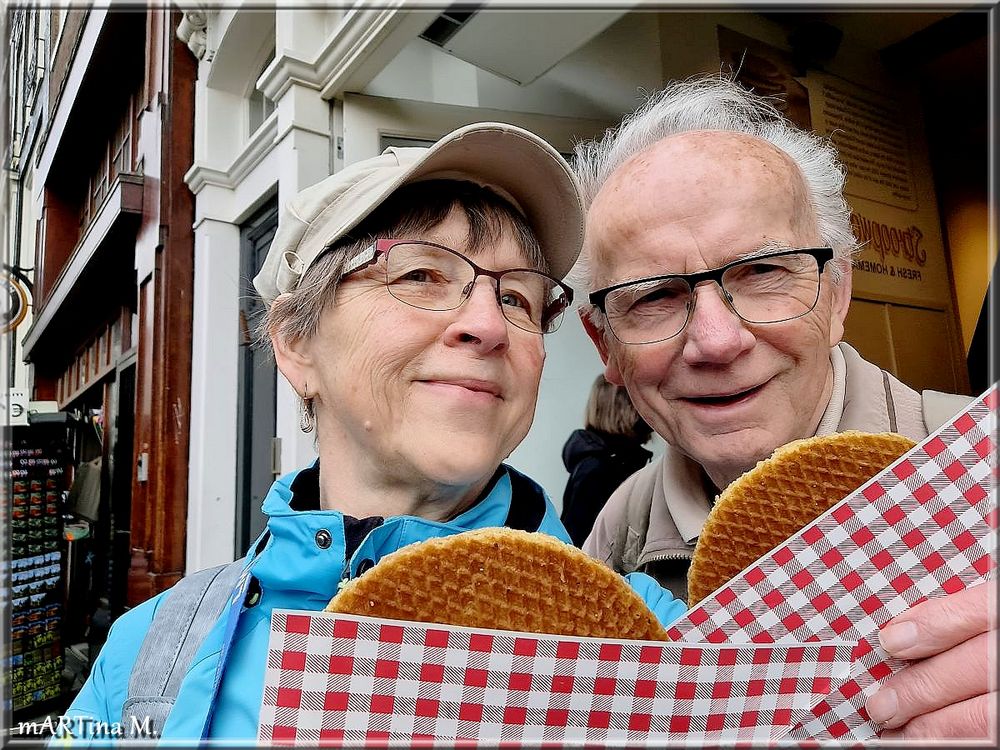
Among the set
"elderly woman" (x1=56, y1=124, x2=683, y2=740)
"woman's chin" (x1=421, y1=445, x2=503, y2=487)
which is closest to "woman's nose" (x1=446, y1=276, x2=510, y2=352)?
"elderly woman" (x1=56, y1=124, x2=683, y2=740)

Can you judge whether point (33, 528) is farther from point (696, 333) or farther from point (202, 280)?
Answer: point (696, 333)

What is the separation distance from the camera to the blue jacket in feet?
2.08

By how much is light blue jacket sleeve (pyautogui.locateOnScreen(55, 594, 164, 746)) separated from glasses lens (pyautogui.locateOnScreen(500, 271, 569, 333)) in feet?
2.12

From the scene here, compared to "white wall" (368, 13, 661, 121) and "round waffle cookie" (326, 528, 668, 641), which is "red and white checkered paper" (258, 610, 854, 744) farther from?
"white wall" (368, 13, 661, 121)

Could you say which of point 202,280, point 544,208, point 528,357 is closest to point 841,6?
point 544,208

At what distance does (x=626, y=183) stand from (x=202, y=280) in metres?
0.92

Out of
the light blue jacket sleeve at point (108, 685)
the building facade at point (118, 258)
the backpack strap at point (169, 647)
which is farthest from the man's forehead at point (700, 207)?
the building facade at point (118, 258)

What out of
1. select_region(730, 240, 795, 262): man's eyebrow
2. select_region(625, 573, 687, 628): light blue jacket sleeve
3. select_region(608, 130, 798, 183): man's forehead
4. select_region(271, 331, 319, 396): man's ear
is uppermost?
select_region(608, 130, 798, 183): man's forehead

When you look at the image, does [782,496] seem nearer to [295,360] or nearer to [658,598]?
[658,598]

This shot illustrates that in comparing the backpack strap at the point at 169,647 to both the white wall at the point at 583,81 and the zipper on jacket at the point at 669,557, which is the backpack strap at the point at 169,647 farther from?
the white wall at the point at 583,81

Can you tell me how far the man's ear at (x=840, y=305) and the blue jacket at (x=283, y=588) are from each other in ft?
1.34

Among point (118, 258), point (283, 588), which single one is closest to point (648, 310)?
point (283, 588)

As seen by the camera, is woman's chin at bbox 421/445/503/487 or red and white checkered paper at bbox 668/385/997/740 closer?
red and white checkered paper at bbox 668/385/997/740

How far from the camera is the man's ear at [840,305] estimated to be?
0.78m
